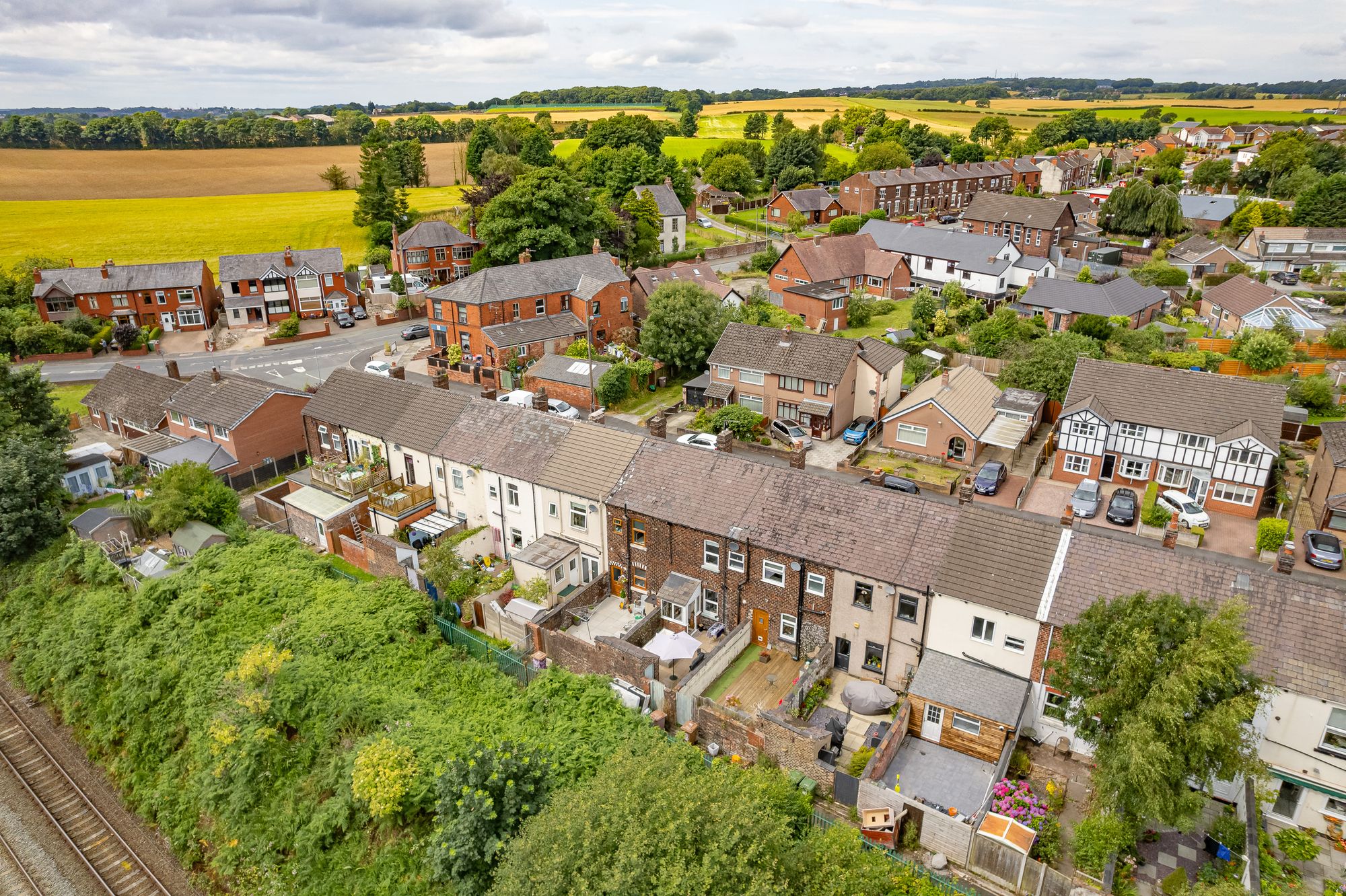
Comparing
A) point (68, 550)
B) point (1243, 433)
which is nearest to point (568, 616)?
point (68, 550)

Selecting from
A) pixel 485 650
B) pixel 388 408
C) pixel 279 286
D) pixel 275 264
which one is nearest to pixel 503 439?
pixel 388 408

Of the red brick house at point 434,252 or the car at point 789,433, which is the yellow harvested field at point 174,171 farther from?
the car at point 789,433

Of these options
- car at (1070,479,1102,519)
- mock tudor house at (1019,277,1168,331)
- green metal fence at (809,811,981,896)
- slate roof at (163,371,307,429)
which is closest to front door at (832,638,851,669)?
green metal fence at (809,811,981,896)

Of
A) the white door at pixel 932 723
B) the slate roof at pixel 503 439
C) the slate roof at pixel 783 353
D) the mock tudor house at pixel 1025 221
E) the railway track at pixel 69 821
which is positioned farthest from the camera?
the mock tudor house at pixel 1025 221

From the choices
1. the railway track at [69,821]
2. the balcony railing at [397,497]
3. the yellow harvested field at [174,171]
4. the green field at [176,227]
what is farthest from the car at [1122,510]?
the yellow harvested field at [174,171]

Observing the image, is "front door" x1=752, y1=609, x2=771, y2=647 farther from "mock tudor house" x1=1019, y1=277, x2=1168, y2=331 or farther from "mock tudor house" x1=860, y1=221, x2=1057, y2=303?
"mock tudor house" x1=860, y1=221, x2=1057, y2=303

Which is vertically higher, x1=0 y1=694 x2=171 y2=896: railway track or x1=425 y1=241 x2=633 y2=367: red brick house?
x1=425 y1=241 x2=633 y2=367: red brick house
